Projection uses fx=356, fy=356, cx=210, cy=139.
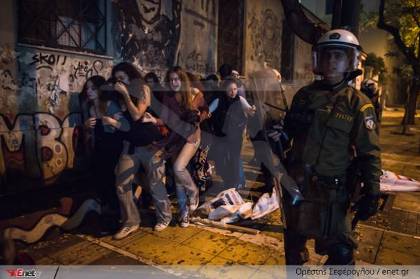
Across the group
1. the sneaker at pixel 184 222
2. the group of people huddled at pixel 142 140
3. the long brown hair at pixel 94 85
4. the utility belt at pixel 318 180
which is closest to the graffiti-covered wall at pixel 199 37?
the long brown hair at pixel 94 85

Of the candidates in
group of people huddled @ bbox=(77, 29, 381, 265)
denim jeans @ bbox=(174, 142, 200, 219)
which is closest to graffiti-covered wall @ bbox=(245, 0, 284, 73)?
group of people huddled @ bbox=(77, 29, 381, 265)

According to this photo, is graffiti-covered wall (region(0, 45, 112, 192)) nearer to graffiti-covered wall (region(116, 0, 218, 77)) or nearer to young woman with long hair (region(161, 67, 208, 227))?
graffiti-covered wall (region(116, 0, 218, 77))

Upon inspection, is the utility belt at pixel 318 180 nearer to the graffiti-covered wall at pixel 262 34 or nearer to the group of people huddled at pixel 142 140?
the group of people huddled at pixel 142 140

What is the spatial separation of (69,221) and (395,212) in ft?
15.6

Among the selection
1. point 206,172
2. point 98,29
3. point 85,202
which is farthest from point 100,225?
point 98,29

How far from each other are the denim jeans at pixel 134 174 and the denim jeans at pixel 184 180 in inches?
7.5

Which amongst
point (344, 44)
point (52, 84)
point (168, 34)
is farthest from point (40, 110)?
point (344, 44)

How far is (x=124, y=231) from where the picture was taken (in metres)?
4.21

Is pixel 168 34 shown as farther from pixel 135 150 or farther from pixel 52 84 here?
pixel 135 150

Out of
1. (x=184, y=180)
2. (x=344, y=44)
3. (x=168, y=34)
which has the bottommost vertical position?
(x=184, y=180)

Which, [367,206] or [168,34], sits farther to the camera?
[168,34]

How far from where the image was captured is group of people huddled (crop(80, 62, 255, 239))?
4180 millimetres

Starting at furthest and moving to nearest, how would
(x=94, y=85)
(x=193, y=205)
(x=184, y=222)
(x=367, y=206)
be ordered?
(x=94, y=85)
(x=193, y=205)
(x=184, y=222)
(x=367, y=206)

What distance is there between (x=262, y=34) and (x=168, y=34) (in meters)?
5.22
